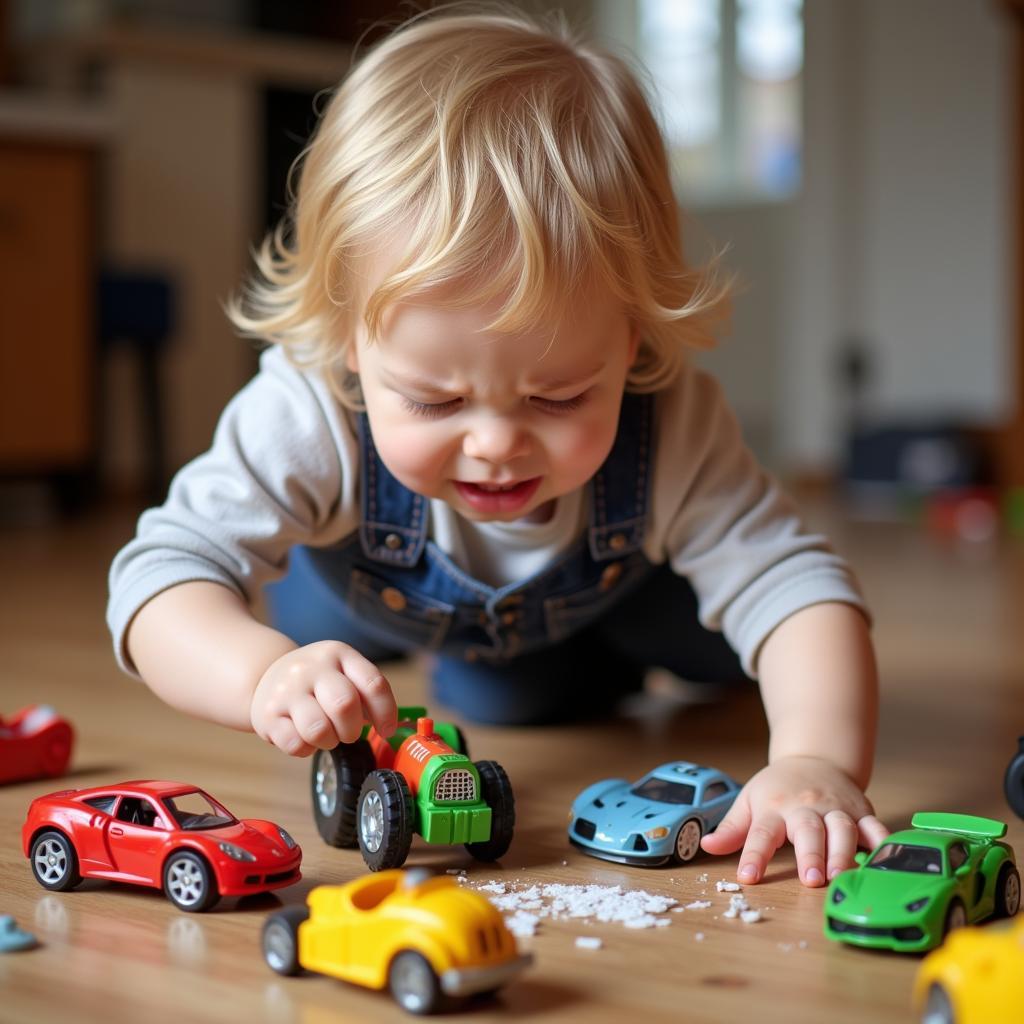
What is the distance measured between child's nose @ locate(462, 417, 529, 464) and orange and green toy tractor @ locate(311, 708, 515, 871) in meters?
0.15

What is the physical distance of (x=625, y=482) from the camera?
100 cm

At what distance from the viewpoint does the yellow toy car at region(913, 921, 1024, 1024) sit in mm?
500

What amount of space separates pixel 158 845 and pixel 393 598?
386 millimetres

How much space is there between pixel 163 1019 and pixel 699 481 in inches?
22.5

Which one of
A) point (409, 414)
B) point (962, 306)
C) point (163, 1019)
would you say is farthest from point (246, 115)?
point (163, 1019)

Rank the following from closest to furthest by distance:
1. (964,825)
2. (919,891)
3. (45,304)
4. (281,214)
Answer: (919,891), (964,825), (45,304), (281,214)

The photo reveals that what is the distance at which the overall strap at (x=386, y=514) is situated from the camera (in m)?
0.97

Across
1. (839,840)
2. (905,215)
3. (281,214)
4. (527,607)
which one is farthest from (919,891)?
(905,215)

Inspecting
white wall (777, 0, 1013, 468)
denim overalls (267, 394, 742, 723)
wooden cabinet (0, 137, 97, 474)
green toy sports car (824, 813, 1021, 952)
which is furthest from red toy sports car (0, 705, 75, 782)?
white wall (777, 0, 1013, 468)

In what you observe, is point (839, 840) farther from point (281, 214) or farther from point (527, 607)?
point (281, 214)

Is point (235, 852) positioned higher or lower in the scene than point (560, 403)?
lower

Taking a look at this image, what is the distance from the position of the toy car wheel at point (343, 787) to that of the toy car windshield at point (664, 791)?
0.16 metres

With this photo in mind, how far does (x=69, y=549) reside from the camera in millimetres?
2350

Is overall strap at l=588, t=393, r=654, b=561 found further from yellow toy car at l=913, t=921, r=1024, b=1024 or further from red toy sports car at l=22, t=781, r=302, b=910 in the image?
yellow toy car at l=913, t=921, r=1024, b=1024
